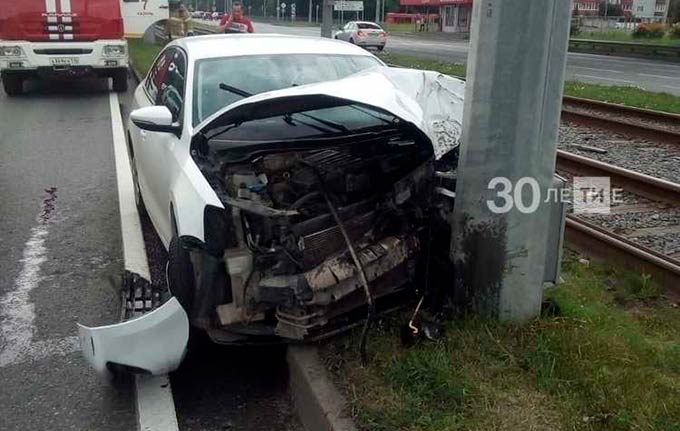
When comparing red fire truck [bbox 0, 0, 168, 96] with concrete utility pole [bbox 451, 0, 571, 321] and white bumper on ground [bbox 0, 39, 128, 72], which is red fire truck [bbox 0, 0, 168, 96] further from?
concrete utility pole [bbox 451, 0, 571, 321]

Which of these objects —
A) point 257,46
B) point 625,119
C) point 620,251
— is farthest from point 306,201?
point 625,119

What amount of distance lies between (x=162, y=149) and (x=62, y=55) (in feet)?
36.6

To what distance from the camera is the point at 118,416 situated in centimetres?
375

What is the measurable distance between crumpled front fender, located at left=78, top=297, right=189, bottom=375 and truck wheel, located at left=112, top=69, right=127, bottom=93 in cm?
1348

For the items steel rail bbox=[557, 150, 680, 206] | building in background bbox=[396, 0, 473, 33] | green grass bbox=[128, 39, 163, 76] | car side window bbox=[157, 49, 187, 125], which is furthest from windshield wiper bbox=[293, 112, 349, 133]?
building in background bbox=[396, 0, 473, 33]

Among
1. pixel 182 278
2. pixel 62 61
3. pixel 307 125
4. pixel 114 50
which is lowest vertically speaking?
pixel 182 278

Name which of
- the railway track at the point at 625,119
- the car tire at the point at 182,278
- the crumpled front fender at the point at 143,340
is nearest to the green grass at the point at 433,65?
the railway track at the point at 625,119

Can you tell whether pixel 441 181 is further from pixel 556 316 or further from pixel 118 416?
pixel 118 416

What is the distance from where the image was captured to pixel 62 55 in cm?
1498

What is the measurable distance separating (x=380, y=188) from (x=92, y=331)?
1.74m

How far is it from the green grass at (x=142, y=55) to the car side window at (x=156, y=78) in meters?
11.3

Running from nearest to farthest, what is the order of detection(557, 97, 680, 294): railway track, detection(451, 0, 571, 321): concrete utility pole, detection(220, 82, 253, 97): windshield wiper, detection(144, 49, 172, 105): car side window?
1. detection(451, 0, 571, 321): concrete utility pole
2. detection(220, 82, 253, 97): windshield wiper
3. detection(557, 97, 680, 294): railway track
4. detection(144, 49, 172, 105): car side window

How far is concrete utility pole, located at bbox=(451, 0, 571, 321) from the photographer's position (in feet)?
11.8

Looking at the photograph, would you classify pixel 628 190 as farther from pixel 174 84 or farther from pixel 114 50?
pixel 114 50
